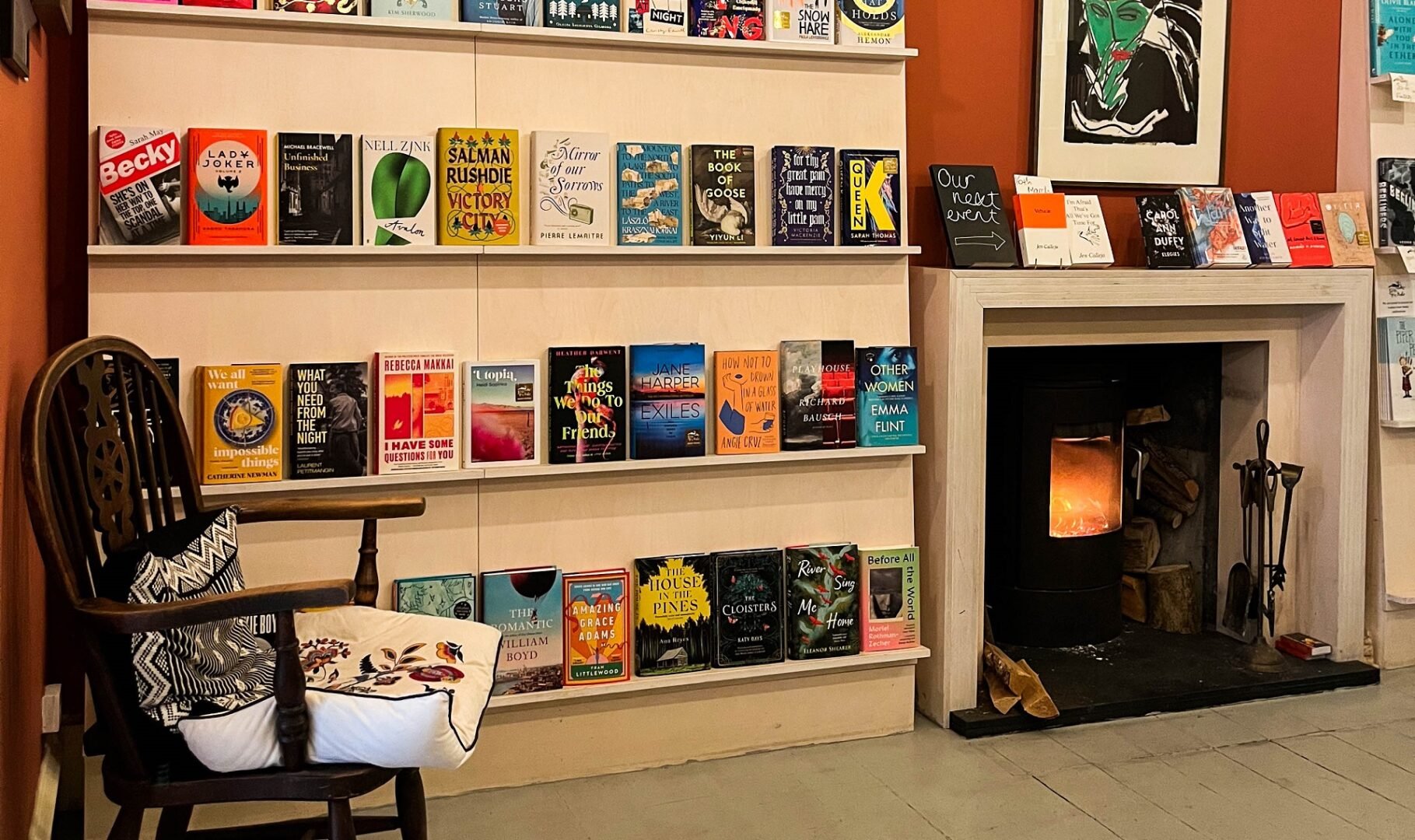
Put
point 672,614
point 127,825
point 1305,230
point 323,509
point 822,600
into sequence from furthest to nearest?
point 1305,230
point 822,600
point 672,614
point 323,509
point 127,825

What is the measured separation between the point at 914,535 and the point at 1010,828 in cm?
86

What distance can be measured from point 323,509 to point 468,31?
1126mm

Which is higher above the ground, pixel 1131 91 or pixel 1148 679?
pixel 1131 91

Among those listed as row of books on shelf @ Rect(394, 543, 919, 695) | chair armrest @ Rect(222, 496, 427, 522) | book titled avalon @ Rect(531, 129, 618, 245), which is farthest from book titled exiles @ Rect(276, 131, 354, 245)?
row of books on shelf @ Rect(394, 543, 919, 695)

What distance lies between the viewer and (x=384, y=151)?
275 centimetres

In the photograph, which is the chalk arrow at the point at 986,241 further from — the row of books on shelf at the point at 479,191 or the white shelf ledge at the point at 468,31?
the white shelf ledge at the point at 468,31

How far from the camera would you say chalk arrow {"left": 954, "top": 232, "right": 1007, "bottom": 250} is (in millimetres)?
3240

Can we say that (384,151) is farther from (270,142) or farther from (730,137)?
(730,137)

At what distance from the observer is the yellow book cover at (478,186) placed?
110 inches

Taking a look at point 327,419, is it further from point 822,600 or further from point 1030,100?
point 1030,100

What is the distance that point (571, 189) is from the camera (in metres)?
2.89

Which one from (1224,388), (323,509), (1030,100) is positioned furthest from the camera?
(1224,388)

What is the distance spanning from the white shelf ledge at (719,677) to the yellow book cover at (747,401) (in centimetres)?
52

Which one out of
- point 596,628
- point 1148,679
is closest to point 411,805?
point 596,628
